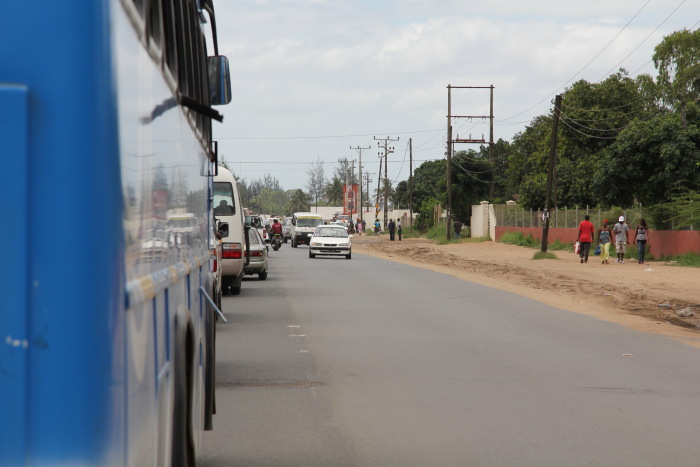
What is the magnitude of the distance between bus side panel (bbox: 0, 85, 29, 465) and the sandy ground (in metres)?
12.6

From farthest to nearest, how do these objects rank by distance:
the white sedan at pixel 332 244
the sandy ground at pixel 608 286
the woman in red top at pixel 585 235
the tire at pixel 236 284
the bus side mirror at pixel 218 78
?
the white sedan at pixel 332 244 → the woman in red top at pixel 585 235 → the tire at pixel 236 284 → the sandy ground at pixel 608 286 → the bus side mirror at pixel 218 78

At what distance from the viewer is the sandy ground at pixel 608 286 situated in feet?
56.2

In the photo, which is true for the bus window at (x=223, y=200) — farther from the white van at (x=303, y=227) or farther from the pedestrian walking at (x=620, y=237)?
the white van at (x=303, y=227)

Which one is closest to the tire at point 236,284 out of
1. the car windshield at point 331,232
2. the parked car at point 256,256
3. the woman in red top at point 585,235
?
the parked car at point 256,256

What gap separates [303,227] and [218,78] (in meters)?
53.7

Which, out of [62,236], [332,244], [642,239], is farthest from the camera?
[332,244]

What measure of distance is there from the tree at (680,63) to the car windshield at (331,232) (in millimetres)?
28193

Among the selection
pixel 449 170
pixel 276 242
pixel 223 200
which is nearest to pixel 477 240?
pixel 449 170

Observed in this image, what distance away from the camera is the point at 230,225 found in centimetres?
1998

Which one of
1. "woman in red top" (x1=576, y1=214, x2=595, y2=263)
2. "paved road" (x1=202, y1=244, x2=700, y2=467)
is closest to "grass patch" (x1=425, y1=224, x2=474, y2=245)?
"woman in red top" (x1=576, y1=214, x2=595, y2=263)

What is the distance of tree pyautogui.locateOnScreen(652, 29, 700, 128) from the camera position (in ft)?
199

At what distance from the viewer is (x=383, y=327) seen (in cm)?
1491

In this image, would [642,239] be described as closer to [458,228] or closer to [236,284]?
[236,284]

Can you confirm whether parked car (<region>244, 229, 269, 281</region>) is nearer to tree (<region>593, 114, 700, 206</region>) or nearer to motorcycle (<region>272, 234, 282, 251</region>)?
tree (<region>593, 114, 700, 206</region>)
